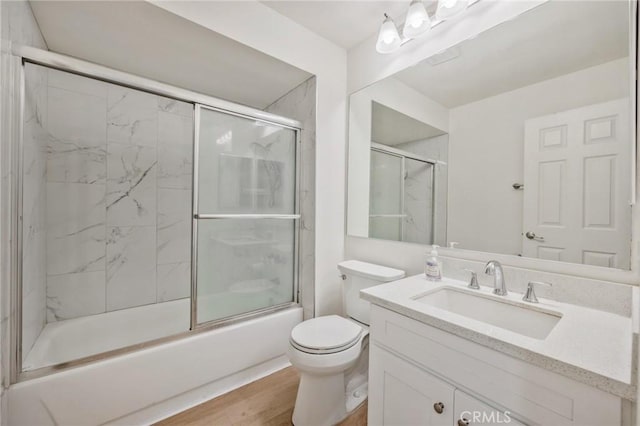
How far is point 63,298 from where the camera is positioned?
179 cm

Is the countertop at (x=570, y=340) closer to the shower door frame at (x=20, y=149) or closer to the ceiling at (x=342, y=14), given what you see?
the shower door frame at (x=20, y=149)

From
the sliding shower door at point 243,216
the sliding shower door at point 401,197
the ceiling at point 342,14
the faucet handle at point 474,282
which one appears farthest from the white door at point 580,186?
the sliding shower door at point 243,216

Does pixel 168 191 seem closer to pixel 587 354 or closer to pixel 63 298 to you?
pixel 63 298

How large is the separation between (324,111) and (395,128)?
57cm

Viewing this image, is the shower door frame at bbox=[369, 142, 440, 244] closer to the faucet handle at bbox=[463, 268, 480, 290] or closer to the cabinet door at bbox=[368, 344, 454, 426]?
the faucet handle at bbox=[463, 268, 480, 290]

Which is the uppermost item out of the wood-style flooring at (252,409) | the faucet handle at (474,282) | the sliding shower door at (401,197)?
the sliding shower door at (401,197)

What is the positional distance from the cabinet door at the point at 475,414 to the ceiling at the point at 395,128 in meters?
1.29

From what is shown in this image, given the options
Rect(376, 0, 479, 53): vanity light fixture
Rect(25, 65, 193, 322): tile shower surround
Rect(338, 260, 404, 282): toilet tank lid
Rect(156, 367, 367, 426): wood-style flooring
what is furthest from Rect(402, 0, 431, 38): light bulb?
Rect(156, 367, 367, 426): wood-style flooring

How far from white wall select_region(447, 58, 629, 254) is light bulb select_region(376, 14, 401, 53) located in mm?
589

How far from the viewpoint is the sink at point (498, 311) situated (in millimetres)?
996

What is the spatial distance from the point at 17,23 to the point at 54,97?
2.49ft

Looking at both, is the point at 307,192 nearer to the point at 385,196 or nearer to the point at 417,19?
the point at 385,196

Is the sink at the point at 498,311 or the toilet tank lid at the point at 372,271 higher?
the toilet tank lid at the point at 372,271

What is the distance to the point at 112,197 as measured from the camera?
197 centimetres
